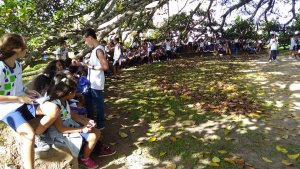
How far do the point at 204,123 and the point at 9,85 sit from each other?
3.53m

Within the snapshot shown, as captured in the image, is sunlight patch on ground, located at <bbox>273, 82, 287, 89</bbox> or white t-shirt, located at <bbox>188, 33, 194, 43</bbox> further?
white t-shirt, located at <bbox>188, 33, 194, 43</bbox>

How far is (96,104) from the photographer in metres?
5.39

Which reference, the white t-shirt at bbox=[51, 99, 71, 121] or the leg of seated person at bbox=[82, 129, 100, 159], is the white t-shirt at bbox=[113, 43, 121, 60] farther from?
the leg of seated person at bbox=[82, 129, 100, 159]

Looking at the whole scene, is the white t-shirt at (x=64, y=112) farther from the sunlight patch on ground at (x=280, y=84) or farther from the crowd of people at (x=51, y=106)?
the sunlight patch on ground at (x=280, y=84)

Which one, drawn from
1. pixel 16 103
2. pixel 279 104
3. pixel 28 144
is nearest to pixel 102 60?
pixel 16 103

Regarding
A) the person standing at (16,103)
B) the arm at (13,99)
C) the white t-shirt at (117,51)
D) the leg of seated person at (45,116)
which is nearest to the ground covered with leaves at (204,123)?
the leg of seated person at (45,116)

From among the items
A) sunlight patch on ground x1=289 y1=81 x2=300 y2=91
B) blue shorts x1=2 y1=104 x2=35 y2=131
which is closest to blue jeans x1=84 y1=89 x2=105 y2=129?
blue shorts x1=2 y1=104 x2=35 y2=131

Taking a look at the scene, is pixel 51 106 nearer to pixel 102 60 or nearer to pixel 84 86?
pixel 102 60

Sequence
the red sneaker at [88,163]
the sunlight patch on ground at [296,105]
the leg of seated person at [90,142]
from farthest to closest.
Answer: the sunlight patch on ground at [296,105], the red sneaker at [88,163], the leg of seated person at [90,142]

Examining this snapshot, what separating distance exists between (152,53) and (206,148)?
11806 mm

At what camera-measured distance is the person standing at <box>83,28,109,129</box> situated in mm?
5027

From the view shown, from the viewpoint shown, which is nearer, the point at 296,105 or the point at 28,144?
the point at 28,144

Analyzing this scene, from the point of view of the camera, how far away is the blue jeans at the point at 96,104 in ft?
17.5

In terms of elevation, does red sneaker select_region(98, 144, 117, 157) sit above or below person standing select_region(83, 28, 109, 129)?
below
